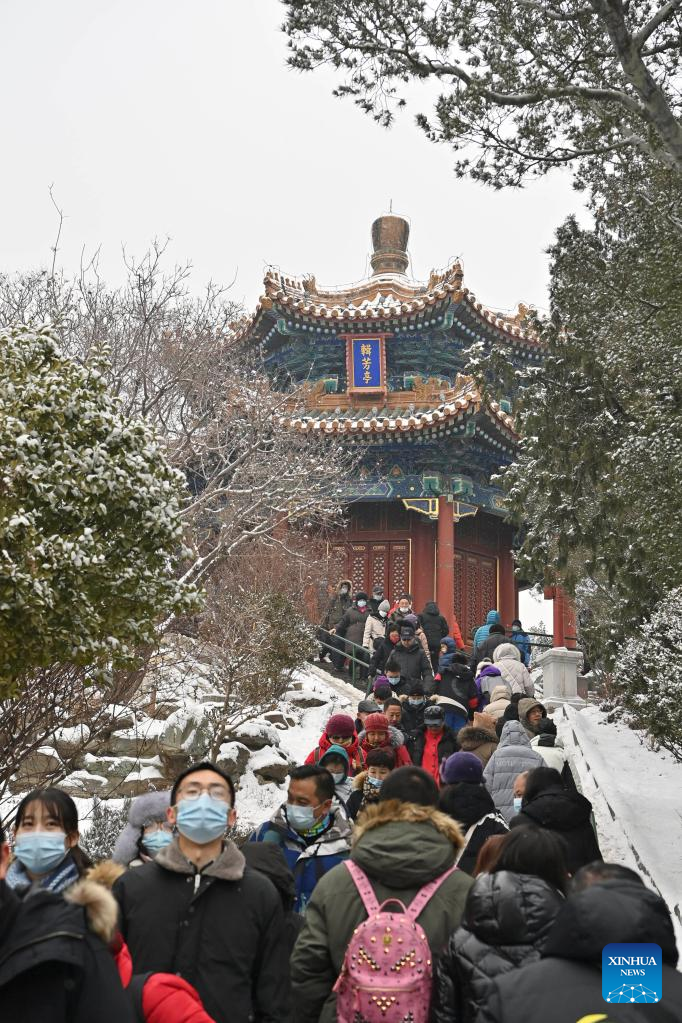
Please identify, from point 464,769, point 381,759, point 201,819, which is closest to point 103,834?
point 381,759

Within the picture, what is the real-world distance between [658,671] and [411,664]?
3098 millimetres

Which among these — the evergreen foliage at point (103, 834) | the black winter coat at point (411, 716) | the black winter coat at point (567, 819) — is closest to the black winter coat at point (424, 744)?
the black winter coat at point (411, 716)

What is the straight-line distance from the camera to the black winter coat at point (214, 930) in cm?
340

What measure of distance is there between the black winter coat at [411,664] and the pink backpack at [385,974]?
880cm

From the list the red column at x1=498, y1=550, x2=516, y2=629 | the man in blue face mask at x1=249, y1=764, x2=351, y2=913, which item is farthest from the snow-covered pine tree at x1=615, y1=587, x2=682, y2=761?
the red column at x1=498, y1=550, x2=516, y2=629

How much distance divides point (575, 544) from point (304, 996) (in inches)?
305

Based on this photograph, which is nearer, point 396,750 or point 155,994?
point 155,994

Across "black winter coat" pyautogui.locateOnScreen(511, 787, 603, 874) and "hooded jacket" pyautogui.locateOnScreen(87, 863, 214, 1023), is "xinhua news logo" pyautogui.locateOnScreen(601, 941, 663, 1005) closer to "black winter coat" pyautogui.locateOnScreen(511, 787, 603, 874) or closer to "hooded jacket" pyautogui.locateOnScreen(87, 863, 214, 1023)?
"hooded jacket" pyautogui.locateOnScreen(87, 863, 214, 1023)

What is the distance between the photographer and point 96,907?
2395 millimetres

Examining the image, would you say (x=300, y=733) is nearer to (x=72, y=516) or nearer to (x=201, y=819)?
(x=72, y=516)

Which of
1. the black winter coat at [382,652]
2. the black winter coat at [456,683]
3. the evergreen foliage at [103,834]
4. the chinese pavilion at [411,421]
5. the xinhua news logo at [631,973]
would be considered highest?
the chinese pavilion at [411,421]

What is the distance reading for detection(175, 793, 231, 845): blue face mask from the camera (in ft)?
11.8

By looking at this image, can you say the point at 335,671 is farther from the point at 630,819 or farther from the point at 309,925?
the point at 309,925

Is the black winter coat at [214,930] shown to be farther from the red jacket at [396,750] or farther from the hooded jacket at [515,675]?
the hooded jacket at [515,675]
